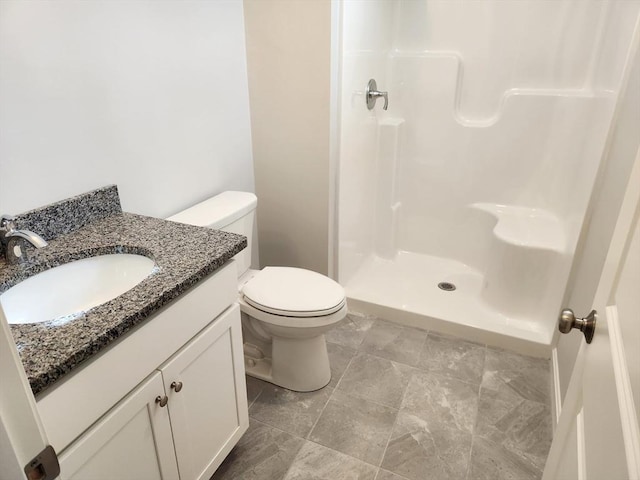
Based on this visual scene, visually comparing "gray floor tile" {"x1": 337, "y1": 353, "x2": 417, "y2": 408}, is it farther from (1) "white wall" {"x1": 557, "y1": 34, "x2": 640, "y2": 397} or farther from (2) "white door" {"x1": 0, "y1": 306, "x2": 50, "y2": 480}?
(2) "white door" {"x1": 0, "y1": 306, "x2": 50, "y2": 480}

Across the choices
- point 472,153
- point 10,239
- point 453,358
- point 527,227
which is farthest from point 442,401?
point 10,239

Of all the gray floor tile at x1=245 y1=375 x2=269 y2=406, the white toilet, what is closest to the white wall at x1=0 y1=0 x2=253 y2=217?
the white toilet

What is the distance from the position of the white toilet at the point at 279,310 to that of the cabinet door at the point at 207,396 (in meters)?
0.31

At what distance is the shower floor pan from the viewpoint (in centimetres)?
212

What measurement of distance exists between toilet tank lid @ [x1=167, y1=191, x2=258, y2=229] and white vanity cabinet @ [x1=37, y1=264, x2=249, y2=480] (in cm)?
42

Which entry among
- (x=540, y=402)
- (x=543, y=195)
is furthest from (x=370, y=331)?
(x=543, y=195)

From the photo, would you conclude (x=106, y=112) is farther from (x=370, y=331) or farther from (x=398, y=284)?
(x=398, y=284)

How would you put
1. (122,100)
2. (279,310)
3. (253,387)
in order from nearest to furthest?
(122,100) → (279,310) → (253,387)

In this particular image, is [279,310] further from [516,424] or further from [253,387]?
[516,424]

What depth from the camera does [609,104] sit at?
72.1 inches

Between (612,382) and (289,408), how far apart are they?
54.8 inches

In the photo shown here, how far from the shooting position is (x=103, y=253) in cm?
124

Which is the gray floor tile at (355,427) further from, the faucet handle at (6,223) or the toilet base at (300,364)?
the faucet handle at (6,223)

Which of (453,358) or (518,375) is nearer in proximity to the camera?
(518,375)
